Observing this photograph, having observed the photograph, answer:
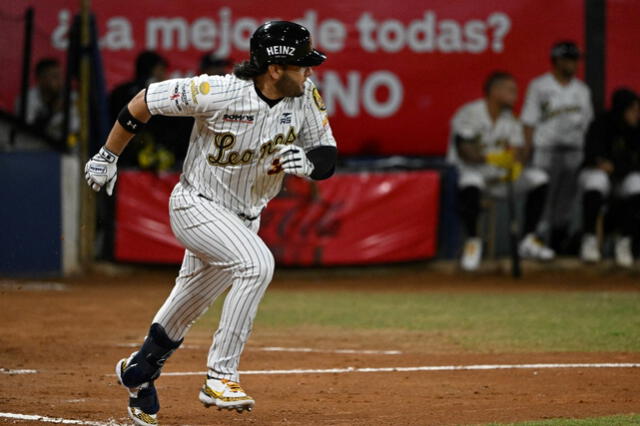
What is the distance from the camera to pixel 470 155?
1382 centimetres

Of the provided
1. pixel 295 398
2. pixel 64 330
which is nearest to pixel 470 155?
pixel 64 330

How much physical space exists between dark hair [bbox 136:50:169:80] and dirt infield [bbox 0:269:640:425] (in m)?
3.43

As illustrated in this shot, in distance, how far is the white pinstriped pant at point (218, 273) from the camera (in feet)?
18.5

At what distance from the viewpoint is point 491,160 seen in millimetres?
13633

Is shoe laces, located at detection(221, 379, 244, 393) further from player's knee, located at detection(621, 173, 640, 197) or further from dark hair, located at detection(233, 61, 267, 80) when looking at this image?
player's knee, located at detection(621, 173, 640, 197)

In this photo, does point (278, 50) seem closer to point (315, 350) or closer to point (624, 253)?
point (315, 350)

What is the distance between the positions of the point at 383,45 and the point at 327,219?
230 cm

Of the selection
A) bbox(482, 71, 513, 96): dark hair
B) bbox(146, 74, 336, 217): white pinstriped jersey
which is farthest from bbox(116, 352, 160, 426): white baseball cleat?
bbox(482, 71, 513, 96): dark hair

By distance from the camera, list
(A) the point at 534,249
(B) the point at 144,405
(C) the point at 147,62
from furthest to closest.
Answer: (A) the point at 534,249 < (C) the point at 147,62 < (B) the point at 144,405

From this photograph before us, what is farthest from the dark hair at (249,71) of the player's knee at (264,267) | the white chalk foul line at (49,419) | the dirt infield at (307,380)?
the white chalk foul line at (49,419)

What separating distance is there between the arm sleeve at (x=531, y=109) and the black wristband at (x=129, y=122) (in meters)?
8.99

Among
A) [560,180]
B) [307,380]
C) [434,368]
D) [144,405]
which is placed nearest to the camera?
[144,405]

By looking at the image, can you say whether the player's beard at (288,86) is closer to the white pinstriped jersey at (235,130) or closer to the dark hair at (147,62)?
the white pinstriped jersey at (235,130)

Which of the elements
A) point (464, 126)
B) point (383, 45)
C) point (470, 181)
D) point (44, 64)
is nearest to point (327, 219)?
point (470, 181)
